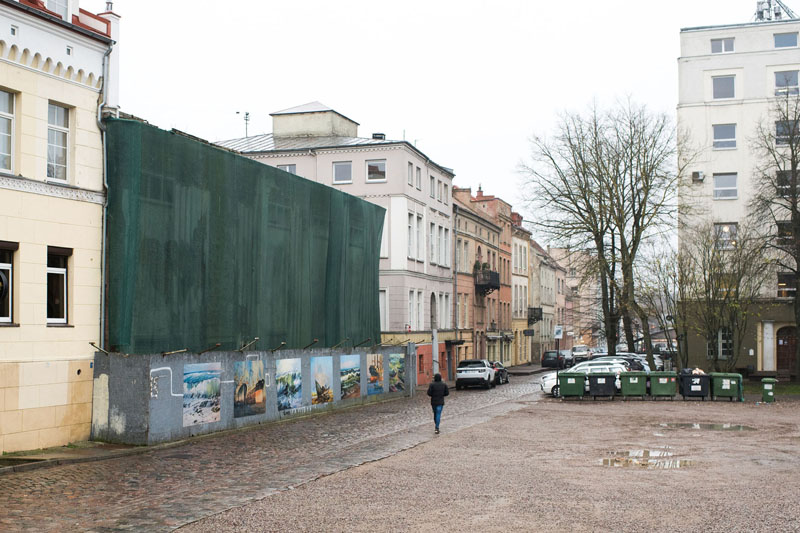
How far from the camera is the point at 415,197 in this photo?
162ft

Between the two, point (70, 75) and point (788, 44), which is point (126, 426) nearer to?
point (70, 75)

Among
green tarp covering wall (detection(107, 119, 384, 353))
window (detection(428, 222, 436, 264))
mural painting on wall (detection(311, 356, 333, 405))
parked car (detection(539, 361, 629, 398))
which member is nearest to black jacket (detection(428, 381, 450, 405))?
green tarp covering wall (detection(107, 119, 384, 353))

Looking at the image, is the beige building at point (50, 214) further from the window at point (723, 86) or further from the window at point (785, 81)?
the window at point (785, 81)

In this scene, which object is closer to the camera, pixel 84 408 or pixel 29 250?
pixel 29 250

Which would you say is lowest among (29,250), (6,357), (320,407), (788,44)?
(320,407)

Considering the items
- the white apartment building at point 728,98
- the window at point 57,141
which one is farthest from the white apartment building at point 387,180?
the window at point 57,141

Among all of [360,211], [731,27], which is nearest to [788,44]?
[731,27]

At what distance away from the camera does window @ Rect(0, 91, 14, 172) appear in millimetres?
18234

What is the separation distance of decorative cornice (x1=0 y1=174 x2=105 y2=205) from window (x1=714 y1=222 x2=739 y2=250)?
3195 cm

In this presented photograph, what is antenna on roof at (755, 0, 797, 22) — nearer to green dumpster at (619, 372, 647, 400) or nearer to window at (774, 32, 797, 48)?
window at (774, 32, 797, 48)

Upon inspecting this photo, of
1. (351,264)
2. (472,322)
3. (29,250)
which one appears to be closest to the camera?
(29,250)

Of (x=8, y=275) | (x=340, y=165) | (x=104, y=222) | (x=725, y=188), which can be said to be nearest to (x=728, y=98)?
(x=725, y=188)

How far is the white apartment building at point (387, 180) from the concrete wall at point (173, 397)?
67.5 ft

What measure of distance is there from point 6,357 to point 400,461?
8337 mm
